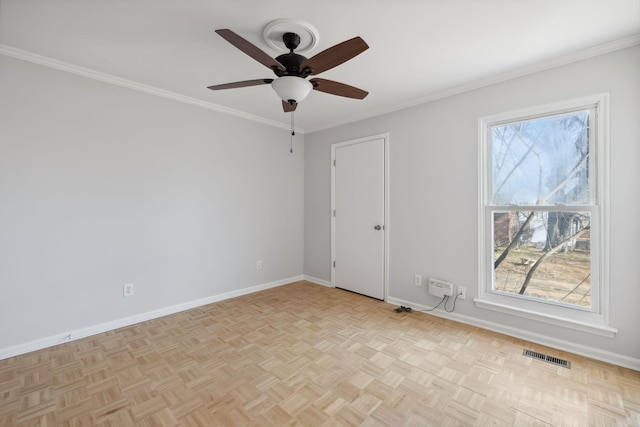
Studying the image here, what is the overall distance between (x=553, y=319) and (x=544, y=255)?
0.55m

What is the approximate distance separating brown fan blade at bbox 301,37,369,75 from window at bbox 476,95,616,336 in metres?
1.83

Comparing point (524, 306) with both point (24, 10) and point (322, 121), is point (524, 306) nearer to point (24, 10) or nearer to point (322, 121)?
point (322, 121)

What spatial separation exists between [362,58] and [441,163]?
1.44 metres

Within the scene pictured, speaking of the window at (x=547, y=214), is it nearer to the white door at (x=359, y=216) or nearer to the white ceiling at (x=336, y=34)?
the white ceiling at (x=336, y=34)

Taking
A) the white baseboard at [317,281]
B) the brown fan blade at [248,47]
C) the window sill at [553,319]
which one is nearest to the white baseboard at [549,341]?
the window sill at [553,319]

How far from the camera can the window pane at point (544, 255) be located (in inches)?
92.8

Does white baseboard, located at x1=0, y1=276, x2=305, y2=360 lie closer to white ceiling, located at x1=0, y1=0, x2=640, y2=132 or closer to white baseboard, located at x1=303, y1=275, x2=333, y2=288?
white baseboard, located at x1=303, y1=275, x2=333, y2=288

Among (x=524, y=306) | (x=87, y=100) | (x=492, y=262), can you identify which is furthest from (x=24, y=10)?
(x=524, y=306)

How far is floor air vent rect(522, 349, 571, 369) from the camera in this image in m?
2.18

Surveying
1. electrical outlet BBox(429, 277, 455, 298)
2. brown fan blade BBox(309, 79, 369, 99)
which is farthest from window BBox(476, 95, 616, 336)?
brown fan blade BBox(309, 79, 369, 99)

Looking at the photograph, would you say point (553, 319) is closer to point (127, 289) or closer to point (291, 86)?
point (291, 86)

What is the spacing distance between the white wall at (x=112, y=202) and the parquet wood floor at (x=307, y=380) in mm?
434

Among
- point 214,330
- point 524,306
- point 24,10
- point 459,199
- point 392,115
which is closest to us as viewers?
point 24,10

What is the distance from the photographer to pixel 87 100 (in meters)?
2.65
